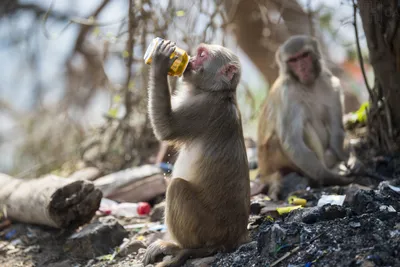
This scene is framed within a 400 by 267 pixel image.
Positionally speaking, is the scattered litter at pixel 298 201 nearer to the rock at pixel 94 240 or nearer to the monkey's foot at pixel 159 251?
the monkey's foot at pixel 159 251

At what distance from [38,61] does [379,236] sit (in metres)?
6.08

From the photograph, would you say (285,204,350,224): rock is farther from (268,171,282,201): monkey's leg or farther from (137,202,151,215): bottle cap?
(137,202,151,215): bottle cap

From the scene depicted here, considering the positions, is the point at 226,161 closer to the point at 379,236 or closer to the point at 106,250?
the point at 379,236

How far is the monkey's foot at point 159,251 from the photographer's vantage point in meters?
4.08

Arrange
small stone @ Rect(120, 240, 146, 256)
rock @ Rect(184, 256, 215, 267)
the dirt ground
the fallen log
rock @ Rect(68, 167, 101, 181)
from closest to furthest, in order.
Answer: the dirt ground < rock @ Rect(184, 256, 215, 267) < small stone @ Rect(120, 240, 146, 256) < the fallen log < rock @ Rect(68, 167, 101, 181)

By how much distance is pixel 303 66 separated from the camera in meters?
6.38

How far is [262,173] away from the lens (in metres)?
6.61

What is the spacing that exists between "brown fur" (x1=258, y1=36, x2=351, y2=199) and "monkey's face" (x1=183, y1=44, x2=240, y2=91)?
7.72 ft

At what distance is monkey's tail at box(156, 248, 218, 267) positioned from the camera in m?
3.89

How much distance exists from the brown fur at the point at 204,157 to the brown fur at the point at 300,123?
2241 millimetres

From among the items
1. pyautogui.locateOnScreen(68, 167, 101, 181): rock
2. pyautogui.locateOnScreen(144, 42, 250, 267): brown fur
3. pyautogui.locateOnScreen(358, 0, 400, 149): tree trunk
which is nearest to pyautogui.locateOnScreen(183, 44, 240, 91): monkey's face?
pyautogui.locateOnScreen(144, 42, 250, 267): brown fur

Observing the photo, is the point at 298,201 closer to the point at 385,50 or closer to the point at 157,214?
the point at 157,214

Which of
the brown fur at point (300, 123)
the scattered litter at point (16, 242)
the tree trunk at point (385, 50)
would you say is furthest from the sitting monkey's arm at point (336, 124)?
the scattered litter at point (16, 242)

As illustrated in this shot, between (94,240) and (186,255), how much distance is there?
124 cm
